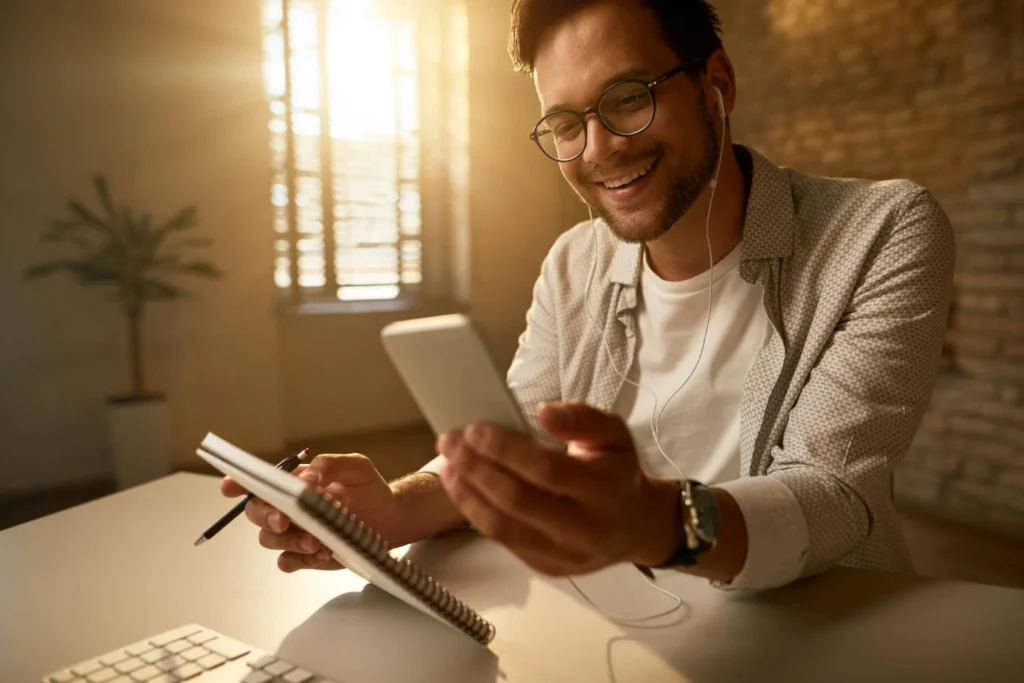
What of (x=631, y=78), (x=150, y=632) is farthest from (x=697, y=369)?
(x=150, y=632)

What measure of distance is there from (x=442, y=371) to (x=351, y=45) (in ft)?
16.2

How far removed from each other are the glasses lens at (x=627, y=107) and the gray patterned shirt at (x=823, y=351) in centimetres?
21

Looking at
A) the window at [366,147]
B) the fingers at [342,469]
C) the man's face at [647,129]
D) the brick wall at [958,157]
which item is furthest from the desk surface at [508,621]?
the window at [366,147]

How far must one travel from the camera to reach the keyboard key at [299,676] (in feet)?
2.02

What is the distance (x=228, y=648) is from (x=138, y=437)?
3463 millimetres

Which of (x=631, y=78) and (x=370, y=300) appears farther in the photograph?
(x=370, y=300)

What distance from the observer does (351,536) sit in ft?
1.92

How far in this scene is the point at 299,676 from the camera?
62 cm

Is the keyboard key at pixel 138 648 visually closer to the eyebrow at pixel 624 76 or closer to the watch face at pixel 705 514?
the watch face at pixel 705 514

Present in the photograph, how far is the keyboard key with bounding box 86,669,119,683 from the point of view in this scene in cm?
62

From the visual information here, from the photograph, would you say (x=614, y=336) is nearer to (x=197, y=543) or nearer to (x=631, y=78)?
(x=631, y=78)

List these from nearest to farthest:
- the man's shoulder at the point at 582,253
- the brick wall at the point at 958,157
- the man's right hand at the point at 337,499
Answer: the man's right hand at the point at 337,499
the man's shoulder at the point at 582,253
the brick wall at the point at 958,157

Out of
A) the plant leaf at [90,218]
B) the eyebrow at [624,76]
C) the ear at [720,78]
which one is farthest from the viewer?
the plant leaf at [90,218]

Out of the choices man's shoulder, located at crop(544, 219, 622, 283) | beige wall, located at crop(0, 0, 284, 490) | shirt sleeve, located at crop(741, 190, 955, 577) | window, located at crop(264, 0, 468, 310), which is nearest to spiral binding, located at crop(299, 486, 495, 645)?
Answer: shirt sleeve, located at crop(741, 190, 955, 577)
